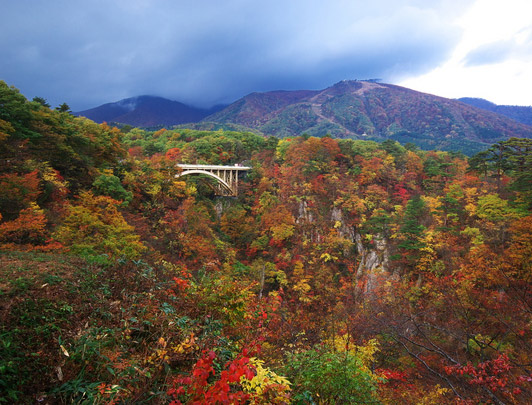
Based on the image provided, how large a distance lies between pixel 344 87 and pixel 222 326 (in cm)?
19363

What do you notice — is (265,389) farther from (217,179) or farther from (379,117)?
(379,117)

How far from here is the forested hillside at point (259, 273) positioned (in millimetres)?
3400

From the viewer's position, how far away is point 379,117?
131 metres

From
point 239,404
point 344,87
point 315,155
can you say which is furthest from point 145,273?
point 344,87

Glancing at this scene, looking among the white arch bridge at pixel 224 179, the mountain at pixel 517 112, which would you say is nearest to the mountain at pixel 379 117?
the mountain at pixel 517 112

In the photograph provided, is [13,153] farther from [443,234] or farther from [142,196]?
[443,234]

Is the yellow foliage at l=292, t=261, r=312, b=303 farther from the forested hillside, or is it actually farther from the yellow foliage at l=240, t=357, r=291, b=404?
the yellow foliage at l=240, t=357, r=291, b=404

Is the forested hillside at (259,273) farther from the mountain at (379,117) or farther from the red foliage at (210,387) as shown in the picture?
the mountain at (379,117)

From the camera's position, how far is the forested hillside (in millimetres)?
3400

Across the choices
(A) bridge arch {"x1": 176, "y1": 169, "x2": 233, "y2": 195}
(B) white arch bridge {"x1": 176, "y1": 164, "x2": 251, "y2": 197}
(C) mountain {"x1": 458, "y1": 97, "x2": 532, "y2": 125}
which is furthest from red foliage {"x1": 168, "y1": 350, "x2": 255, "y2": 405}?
(C) mountain {"x1": 458, "y1": 97, "x2": 532, "y2": 125}

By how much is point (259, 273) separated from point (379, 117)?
131 m

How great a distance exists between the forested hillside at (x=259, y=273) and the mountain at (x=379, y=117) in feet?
210

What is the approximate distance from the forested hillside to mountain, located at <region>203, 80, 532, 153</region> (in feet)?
210

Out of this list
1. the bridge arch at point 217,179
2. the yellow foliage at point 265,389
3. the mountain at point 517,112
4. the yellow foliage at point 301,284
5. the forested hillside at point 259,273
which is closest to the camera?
the yellow foliage at point 265,389
